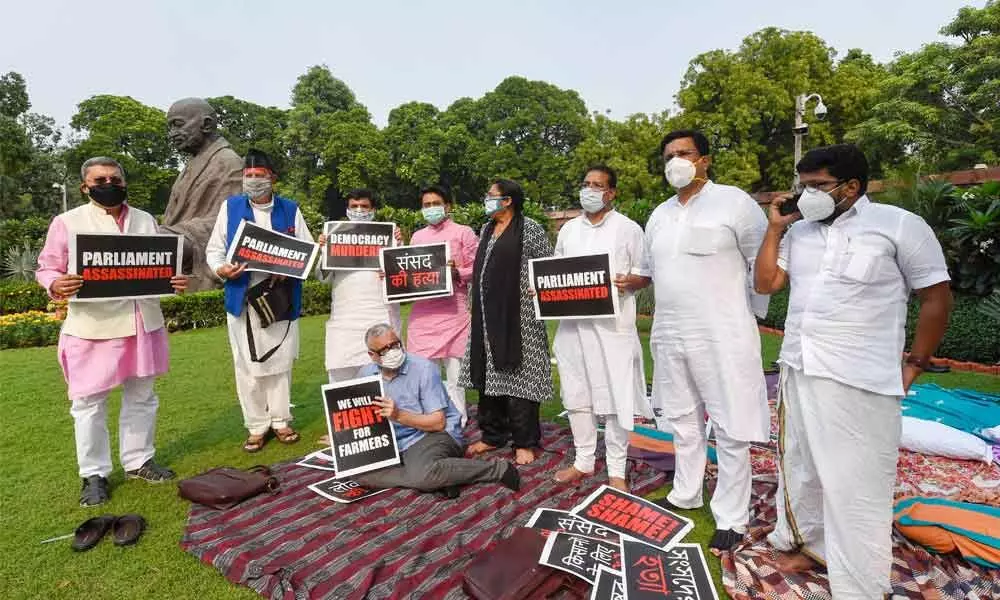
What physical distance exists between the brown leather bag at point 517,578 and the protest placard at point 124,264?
3007 millimetres

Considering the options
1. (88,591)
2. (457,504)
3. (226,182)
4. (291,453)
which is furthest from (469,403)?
(88,591)

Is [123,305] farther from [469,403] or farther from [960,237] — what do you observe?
[960,237]

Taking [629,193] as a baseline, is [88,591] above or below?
below

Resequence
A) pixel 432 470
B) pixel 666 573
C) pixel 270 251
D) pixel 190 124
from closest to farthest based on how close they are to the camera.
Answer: pixel 666 573 < pixel 432 470 < pixel 270 251 < pixel 190 124

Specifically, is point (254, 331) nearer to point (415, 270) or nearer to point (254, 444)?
point (254, 444)

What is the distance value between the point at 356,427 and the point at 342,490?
0.54 meters

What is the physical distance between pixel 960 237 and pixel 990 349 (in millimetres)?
1443

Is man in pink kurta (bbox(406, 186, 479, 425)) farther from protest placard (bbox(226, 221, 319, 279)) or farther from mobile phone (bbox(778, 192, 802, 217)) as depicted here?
mobile phone (bbox(778, 192, 802, 217))

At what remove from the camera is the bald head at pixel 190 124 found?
5.39 metres

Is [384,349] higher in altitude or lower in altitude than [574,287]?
lower

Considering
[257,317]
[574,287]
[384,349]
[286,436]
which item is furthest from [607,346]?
[286,436]

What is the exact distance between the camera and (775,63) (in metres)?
24.3

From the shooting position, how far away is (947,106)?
21031 mm

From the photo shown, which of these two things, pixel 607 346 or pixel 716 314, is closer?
pixel 716 314
